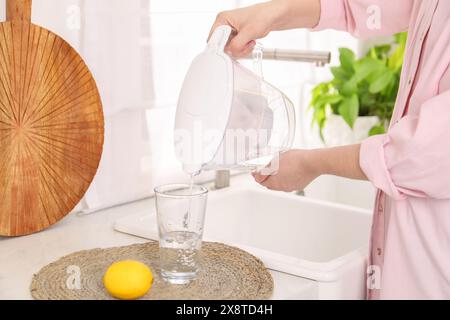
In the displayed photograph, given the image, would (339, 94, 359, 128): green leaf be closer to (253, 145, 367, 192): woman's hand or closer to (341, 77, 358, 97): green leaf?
(341, 77, 358, 97): green leaf

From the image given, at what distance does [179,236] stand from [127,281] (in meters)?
0.13

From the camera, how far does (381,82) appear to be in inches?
73.4

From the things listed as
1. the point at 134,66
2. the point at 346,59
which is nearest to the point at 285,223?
the point at 134,66

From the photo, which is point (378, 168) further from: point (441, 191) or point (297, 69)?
point (297, 69)

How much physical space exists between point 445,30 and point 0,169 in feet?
2.47

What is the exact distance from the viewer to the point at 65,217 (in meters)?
1.32

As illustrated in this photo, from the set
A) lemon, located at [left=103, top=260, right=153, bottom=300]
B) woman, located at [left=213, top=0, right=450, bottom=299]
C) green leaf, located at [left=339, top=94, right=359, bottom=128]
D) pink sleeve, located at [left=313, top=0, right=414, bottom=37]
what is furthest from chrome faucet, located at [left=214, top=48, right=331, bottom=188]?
lemon, located at [left=103, top=260, right=153, bottom=300]

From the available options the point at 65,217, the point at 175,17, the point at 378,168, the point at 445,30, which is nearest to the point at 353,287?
the point at 378,168

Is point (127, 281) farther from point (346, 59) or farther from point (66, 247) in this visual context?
point (346, 59)

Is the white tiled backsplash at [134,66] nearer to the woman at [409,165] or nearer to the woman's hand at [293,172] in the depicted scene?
the woman at [409,165]

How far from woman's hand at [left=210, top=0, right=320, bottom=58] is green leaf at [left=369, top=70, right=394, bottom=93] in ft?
2.10

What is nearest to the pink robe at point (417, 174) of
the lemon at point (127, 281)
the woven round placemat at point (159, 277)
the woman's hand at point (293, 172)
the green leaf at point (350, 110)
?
the woman's hand at point (293, 172)

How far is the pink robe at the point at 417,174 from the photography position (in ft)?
2.97

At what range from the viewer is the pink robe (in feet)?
2.97
